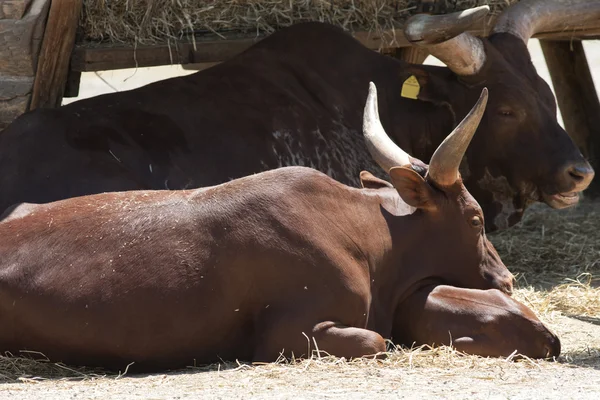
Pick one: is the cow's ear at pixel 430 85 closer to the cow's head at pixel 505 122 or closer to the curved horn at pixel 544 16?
the cow's head at pixel 505 122

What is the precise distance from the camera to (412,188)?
18.7ft

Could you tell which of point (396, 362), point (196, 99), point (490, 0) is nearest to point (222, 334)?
point (396, 362)

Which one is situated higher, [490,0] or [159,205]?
[490,0]

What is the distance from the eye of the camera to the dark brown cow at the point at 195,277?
5137 millimetres

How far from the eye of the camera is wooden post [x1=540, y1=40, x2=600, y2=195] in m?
10.6

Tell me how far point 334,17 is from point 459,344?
3522 millimetres

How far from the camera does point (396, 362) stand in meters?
5.15

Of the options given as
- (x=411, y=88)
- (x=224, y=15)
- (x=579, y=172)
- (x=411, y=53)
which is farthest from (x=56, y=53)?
(x=579, y=172)

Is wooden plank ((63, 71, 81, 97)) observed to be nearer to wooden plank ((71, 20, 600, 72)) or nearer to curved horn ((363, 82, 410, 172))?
wooden plank ((71, 20, 600, 72))

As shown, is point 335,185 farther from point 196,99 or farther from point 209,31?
point 209,31

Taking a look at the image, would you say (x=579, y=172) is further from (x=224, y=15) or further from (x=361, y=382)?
(x=361, y=382)

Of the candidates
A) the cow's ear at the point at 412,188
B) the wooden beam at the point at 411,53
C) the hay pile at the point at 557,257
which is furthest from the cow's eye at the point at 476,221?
the wooden beam at the point at 411,53

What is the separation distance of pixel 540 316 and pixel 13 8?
138 inches

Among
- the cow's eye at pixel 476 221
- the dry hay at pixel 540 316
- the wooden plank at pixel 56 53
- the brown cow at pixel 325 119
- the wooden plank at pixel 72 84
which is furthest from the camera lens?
the wooden plank at pixel 72 84
